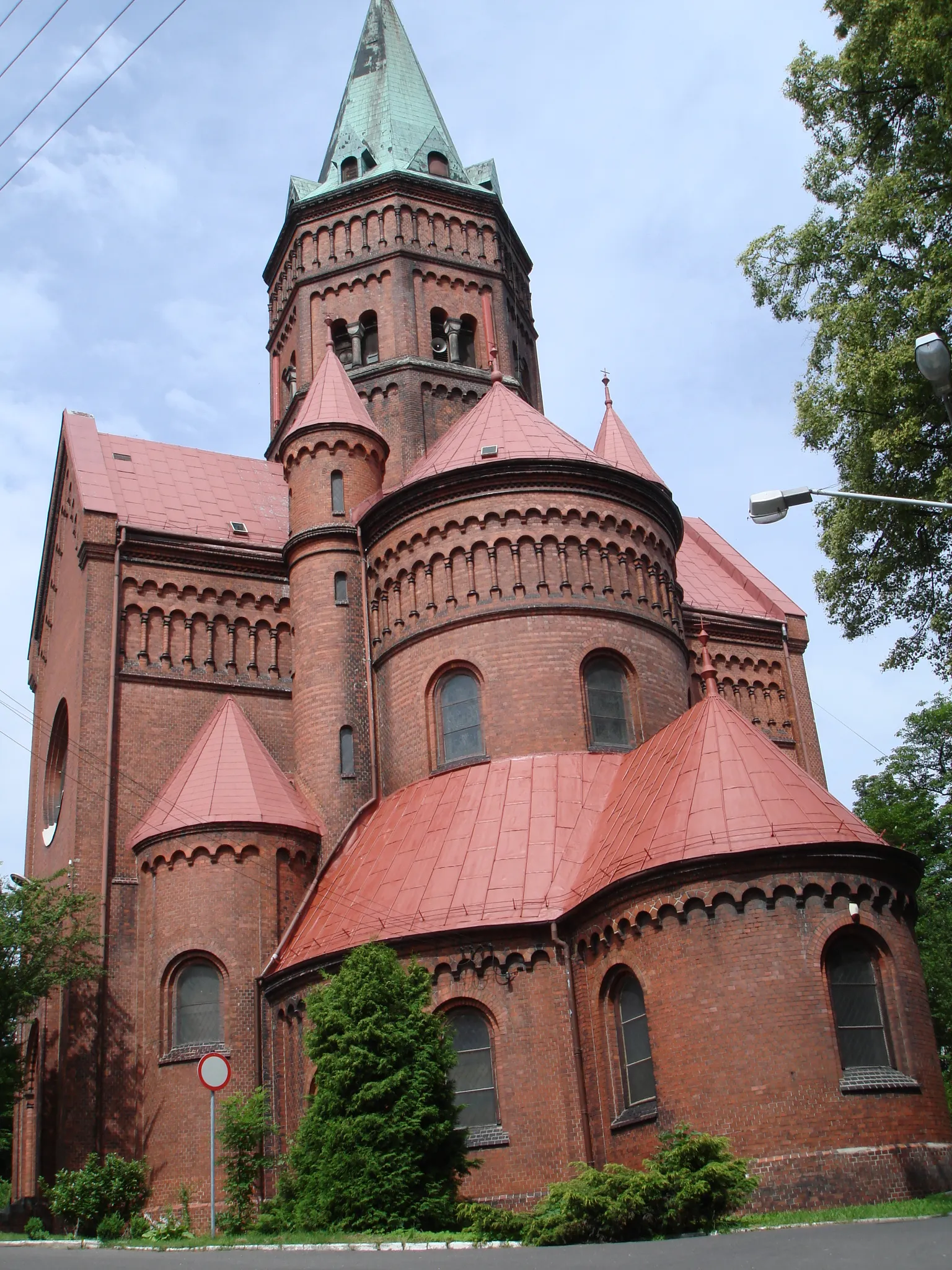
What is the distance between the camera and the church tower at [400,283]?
34781 millimetres

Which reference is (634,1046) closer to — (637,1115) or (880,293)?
(637,1115)

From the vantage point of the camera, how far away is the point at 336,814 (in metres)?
27.1

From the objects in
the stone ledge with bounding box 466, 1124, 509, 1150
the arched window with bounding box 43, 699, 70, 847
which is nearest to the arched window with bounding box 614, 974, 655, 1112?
the stone ledge with bounding box 466, 1124, 509, 1150

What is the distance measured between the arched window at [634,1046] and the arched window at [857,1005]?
108 inches

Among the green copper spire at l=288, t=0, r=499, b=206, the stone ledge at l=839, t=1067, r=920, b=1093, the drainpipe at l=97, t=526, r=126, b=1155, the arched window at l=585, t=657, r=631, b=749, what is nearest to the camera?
the stone ledge at l=839, t=1067, r=920, b=1093

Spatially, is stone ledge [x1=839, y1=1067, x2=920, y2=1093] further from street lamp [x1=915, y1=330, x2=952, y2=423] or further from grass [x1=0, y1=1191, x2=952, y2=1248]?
street lamp [x1=915, y1=330, x2=952, y2=423]

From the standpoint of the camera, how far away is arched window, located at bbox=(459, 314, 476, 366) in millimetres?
36438

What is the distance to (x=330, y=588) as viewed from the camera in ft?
96.8

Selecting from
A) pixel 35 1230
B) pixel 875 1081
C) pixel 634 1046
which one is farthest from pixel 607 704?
pixel 35 1230

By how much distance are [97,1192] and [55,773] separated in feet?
38.7

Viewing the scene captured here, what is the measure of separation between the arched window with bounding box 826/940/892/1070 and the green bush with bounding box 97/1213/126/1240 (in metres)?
11.8

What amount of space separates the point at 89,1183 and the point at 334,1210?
6.49 meters

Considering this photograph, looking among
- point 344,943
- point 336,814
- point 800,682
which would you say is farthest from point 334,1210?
point 800,682

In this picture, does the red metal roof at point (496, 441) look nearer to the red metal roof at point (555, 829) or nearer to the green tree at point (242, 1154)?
the red metal roof at point (555, 829)
